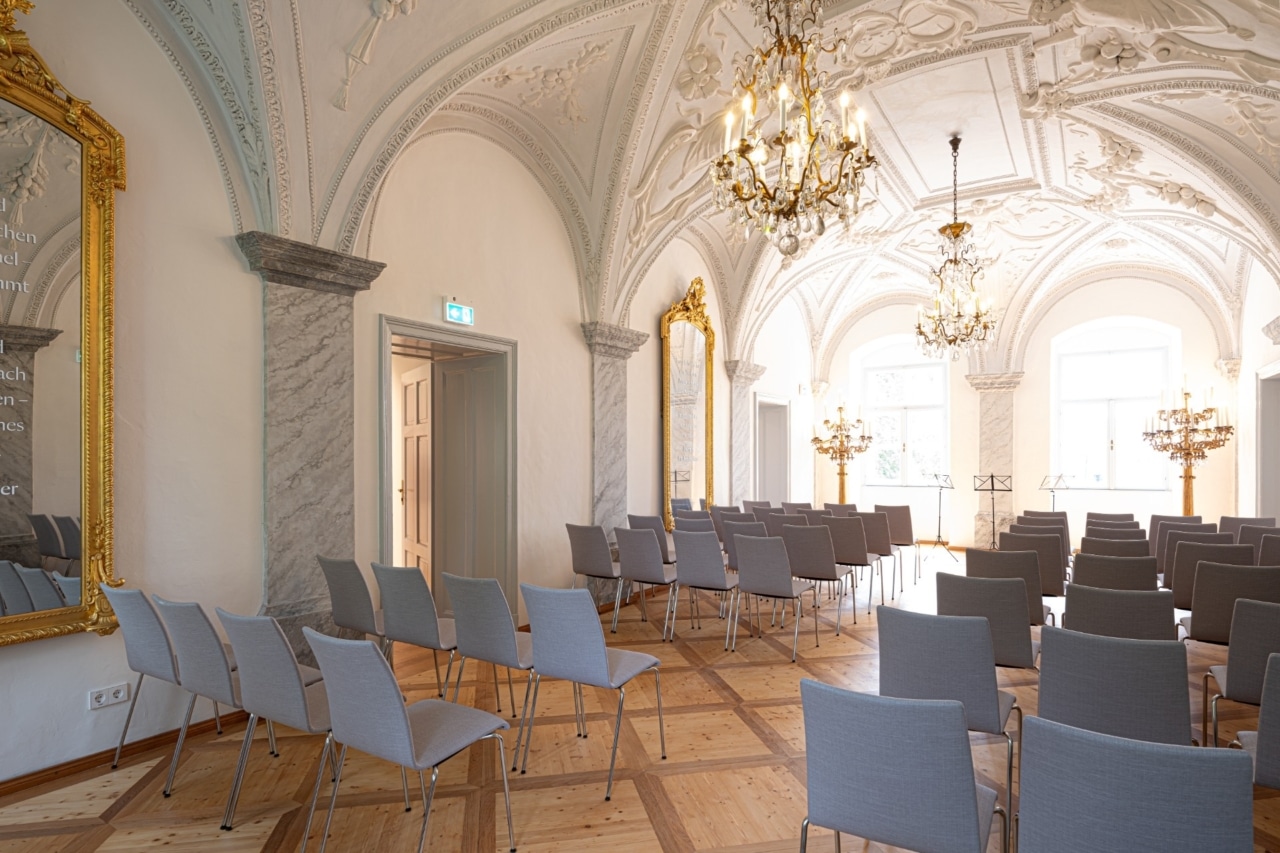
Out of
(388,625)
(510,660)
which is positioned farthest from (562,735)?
(388,625)

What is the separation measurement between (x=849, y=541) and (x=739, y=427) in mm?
4141

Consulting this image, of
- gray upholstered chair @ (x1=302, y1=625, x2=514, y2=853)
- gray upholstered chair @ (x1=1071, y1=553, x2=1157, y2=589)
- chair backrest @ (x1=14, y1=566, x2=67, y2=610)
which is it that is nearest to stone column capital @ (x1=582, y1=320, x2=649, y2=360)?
gray upholstered chair @ (x1=1071, y1=553, x2=1157, y2=589)

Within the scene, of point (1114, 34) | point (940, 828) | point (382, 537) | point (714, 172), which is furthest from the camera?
point (1114, 34)

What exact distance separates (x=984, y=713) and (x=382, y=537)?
4.00 metres

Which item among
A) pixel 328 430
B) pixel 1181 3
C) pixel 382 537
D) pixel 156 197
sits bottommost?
pixel 382 537

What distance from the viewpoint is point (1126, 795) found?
5.43 ft

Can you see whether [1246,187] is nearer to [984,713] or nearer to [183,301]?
[984,713]

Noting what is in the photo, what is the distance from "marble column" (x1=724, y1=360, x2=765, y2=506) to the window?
585 cm

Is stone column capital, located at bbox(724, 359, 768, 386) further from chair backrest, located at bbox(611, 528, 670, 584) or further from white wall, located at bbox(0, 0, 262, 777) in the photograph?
white wall, located at bbox(0, 0, 262, 777)

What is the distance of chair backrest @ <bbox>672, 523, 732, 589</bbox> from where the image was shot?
5.79 meters

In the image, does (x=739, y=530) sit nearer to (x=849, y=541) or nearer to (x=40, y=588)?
(x=849, y=541)

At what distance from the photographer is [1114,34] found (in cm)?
584

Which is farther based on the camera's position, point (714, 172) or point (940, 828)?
point (714, 172)

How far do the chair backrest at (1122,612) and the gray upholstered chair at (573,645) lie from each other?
209cm
